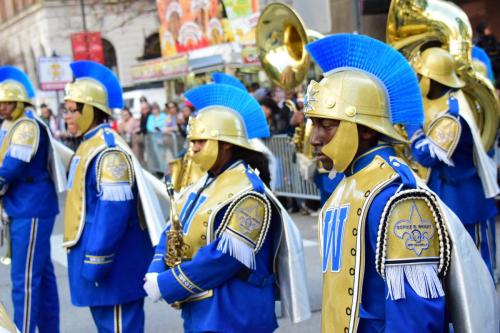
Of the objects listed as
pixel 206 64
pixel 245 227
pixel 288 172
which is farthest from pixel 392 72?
pixel 206 64

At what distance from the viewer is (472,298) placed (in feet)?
9.15

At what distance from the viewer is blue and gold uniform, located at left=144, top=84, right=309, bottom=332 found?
3.90m

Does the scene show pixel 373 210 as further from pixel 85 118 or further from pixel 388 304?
pixel 85 118

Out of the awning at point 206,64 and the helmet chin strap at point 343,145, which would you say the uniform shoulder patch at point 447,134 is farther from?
the awning at point 206,64

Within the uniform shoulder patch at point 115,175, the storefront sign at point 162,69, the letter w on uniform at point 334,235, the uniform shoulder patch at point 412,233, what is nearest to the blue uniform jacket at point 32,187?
the uniform shoulder patch at point 115,175

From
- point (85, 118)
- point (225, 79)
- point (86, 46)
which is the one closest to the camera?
point (225, 79)

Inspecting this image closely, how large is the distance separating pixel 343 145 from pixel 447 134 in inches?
129

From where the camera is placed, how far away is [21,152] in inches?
247

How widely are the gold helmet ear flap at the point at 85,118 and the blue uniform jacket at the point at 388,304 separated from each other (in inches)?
116

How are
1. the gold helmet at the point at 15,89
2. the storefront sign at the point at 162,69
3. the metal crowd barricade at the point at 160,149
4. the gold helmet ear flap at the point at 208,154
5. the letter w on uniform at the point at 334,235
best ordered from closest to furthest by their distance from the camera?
1. the letter w on uniform at the point at 334,235
2. the gold helmet ear flap at the point at 208,154
3. the gold helmet at the point at 15,89
4. the metal crowd barricade at the point at 160,149
5. the storefront sign at the point at 162,69

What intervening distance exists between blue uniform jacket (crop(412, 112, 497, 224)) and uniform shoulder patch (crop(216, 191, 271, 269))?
2591 millimetres

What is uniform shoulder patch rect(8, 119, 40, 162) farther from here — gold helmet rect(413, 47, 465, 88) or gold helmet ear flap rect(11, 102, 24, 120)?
gold helmet rect(413, 47, 465, 88)

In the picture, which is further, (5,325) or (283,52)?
(283,52)

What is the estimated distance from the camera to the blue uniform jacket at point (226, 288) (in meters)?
3.89
